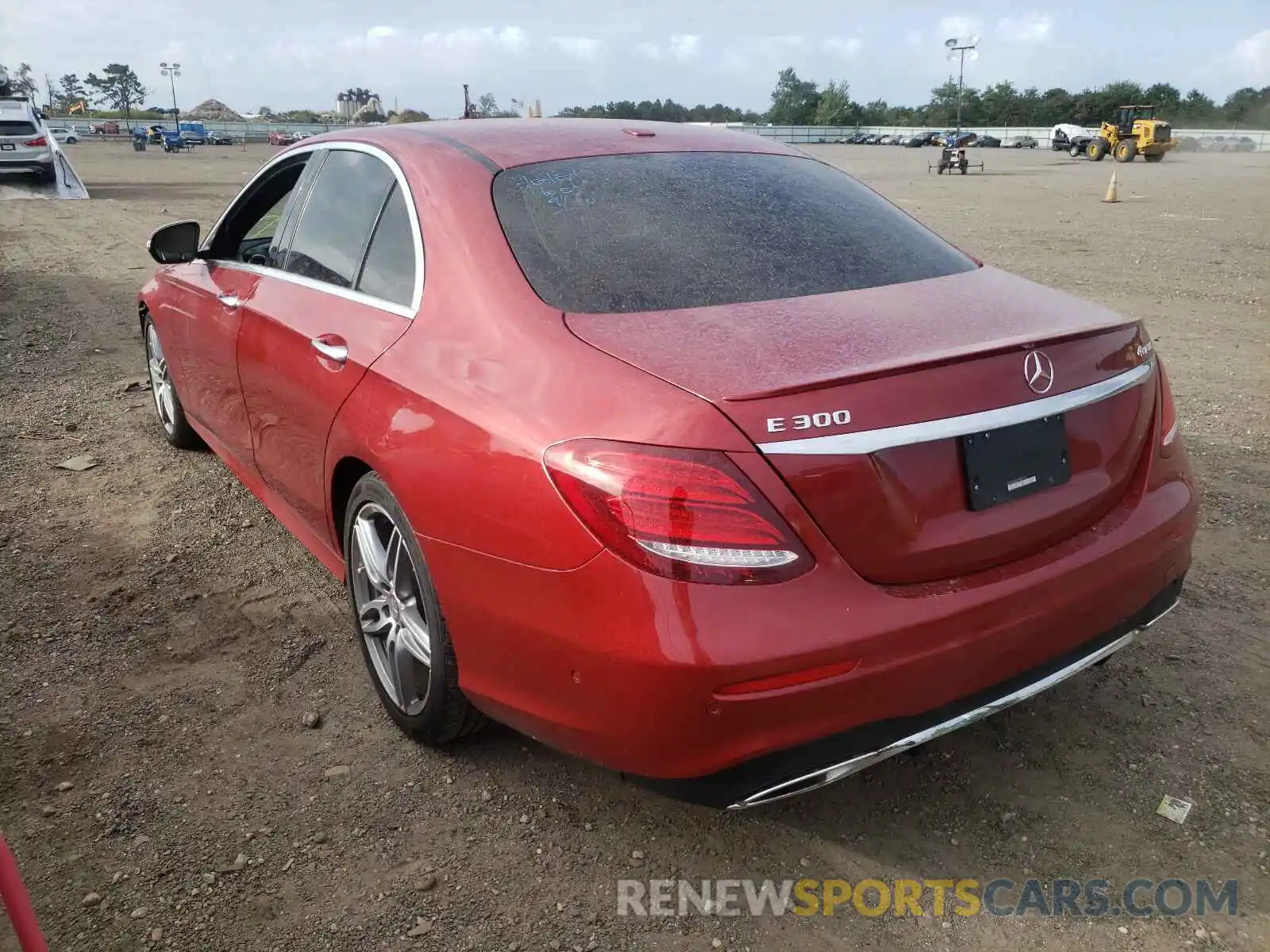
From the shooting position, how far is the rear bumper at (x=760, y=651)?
1855 millimetres

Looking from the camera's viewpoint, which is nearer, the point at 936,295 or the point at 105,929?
the point at 105,929

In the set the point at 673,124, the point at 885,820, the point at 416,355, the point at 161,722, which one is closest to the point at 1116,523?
the point at 885,820

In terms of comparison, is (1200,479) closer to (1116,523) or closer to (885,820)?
(1116,523)

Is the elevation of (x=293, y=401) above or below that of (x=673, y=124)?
below

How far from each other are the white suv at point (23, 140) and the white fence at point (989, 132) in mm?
44643

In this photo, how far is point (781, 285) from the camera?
2.47 m

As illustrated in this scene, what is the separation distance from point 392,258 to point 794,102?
132249 mm

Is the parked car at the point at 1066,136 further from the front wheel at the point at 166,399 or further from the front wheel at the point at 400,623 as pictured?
the front wheel at the point at 400,623

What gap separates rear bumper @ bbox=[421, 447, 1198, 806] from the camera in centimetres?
186

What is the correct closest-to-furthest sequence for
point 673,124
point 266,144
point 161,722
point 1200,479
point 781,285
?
1. point 781,285
2. point 161,722
3. point 673,124
4. point 1200,479
5. point 266,144

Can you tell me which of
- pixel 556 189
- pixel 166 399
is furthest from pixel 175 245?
pixel 556 189

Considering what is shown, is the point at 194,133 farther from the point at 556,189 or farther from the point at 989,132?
the point at 556,189

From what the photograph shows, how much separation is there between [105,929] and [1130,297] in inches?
379

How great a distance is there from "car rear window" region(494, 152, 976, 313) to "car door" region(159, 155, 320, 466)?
1.39m
